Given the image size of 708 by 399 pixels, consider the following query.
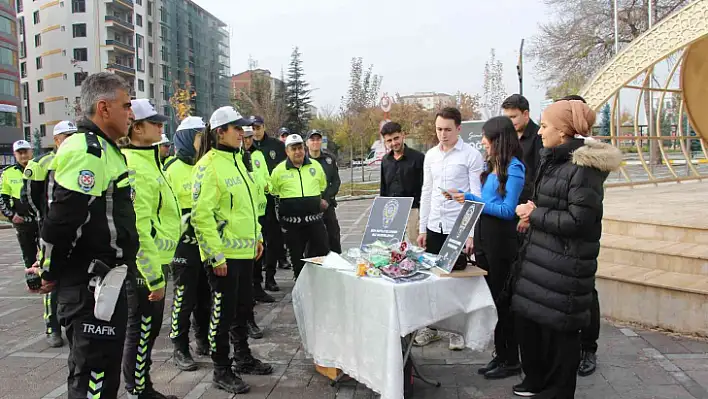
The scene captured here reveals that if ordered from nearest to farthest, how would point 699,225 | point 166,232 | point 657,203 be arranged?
1. point 166,232
2. point 699,225
3. point 657,203

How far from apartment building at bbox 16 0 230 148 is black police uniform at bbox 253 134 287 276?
4783 centimetres

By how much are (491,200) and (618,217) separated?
11.6 feet

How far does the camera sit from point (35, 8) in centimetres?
5688

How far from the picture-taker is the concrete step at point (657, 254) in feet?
16.7

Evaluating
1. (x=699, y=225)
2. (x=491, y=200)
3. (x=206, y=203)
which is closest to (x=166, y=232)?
(x=206, y=203)

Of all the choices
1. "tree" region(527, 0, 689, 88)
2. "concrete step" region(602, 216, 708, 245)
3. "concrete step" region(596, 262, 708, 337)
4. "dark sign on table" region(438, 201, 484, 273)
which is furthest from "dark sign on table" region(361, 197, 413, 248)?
"tree" region(527, 0, 689, 88)

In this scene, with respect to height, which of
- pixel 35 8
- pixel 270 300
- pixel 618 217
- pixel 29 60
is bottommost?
pixel 270 300

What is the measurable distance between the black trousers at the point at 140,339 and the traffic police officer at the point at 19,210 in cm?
267

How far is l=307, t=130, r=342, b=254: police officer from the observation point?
24.5 ft

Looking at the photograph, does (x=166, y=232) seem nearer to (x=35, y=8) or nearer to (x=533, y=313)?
(x=533, y=313)

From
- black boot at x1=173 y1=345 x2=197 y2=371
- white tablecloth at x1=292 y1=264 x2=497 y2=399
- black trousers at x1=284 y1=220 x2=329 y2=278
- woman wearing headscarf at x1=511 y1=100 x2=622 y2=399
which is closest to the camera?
woman wearing headscarf at x1=511 y1=100 x2=622 y2=399

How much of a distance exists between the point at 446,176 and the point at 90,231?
9.26 ft

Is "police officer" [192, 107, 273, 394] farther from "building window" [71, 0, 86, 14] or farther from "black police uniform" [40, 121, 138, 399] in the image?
"building window" [71, 0, 86, 14]

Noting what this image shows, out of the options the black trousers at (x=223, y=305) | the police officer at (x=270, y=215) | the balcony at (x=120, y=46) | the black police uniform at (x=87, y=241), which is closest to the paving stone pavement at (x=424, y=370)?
the black trousers at (x=223, y=305)
